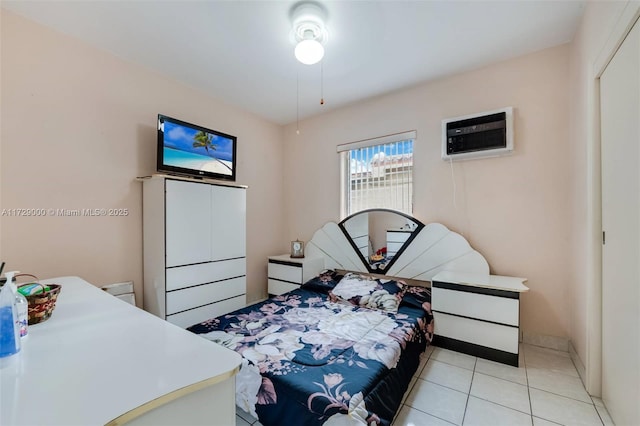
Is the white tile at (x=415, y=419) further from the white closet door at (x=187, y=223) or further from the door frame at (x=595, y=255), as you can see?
the white closet door at (x=187, y=223)

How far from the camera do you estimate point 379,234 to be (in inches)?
122

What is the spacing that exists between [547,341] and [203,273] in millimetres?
3165

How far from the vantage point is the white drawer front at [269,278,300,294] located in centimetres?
331

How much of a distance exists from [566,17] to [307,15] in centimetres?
189

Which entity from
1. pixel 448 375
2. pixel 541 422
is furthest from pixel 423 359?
pixel 541 422

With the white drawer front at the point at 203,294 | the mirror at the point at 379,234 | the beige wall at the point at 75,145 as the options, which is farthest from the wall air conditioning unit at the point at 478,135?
the beige wall at the point at 75,145

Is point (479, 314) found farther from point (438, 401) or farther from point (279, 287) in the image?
point (279, 287)

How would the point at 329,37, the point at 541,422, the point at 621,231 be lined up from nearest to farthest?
the point at 621,231 → the point at 541,422 → the point at 329,37

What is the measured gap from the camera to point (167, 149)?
8.26 ft

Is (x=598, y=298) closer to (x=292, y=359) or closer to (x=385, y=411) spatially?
(x=385, y=411)

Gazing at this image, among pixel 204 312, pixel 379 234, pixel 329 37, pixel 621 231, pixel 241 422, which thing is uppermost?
pixel 329 37

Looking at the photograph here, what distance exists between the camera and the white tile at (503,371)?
73.4 inches

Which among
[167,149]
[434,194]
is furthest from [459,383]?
[167,149]

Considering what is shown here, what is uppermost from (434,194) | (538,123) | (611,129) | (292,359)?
(538,123)
